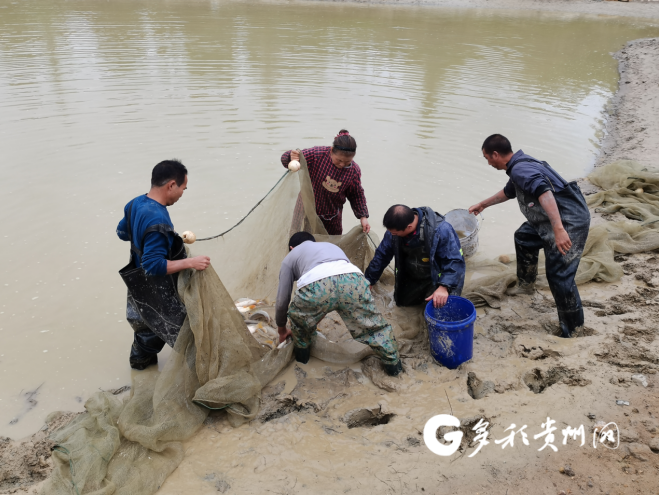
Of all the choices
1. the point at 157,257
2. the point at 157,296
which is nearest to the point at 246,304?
the point at 157,296

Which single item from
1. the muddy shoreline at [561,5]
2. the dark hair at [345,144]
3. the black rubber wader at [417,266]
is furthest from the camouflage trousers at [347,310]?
the muddy shoreline at [561,5]

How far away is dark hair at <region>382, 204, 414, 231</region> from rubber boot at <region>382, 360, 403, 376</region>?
96cm

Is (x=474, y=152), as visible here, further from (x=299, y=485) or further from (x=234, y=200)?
(x=299, y=485)

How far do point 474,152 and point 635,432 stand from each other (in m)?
6.03

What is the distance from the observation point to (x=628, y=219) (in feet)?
18.6

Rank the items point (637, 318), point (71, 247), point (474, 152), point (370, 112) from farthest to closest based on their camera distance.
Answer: point (370, 112) < point (474, 152) < point (71, 247) < point (637, 318)

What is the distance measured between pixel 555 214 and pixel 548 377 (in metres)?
1.11

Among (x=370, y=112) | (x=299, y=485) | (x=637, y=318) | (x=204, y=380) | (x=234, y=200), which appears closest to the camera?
(x=299, y=485)

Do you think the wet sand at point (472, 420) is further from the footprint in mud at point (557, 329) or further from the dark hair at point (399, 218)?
the dark hair at point (399, 218)

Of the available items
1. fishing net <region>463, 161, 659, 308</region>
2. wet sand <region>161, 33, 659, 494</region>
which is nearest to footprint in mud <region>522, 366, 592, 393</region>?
wet sand <region>161, 33, 659, 494</region>

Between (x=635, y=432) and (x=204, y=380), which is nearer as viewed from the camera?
(x=635, y=432)

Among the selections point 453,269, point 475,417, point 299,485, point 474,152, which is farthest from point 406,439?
point 474,152

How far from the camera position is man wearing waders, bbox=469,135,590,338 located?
11.0 ft

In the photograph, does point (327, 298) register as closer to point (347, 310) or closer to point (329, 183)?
point (347, 310)
